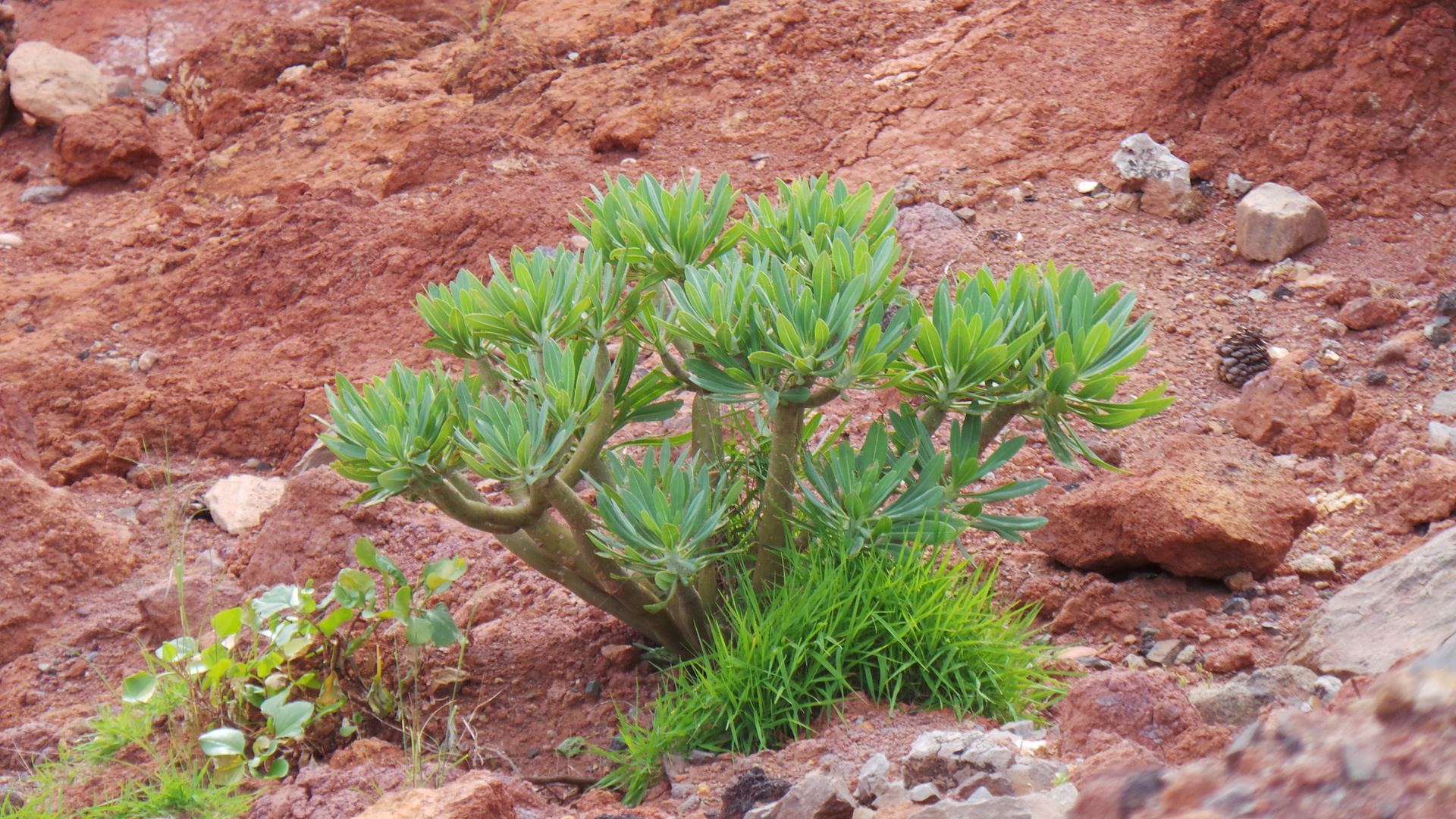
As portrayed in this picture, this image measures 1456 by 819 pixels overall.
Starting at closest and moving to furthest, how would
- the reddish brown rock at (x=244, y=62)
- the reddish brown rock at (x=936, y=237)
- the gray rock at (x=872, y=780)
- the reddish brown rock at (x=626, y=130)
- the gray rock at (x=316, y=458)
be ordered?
1. the gray rock at (x=872, y=780)
2. the gray rock at (x=316, y=458)
3. the reddish brown rock at (x=936, y=237)
4. the reddish brown rock at (x=626, y=130)
5. the reddish brown rock at (x=244, y=62)

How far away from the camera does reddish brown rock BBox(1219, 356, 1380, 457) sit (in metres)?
3.10

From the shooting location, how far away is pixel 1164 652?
7.95 ft

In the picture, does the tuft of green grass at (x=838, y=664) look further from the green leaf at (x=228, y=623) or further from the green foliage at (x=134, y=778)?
the green leaf at (x=228, y=623)

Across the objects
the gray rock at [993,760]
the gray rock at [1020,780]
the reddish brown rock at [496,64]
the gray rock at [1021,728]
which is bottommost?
the gray rock at [1021,728]

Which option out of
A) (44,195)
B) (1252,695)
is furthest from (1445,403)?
(44,195)

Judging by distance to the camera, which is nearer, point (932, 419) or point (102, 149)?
point (932, 419)

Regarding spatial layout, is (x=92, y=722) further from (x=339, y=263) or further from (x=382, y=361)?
(x=339, y=263)

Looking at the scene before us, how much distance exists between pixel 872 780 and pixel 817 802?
177 mm

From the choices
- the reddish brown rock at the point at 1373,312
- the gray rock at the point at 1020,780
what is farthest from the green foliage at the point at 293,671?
the reddish brown rock at the point at 1373,312

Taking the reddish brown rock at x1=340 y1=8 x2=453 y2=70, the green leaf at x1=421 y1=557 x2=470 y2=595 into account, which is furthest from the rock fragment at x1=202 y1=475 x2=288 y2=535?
the reddish brown rock at x1=340 y1=8 x2=453 y2=70

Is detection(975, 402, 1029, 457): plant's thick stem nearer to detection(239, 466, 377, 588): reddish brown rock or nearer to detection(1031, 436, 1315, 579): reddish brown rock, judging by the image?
detection(1031, 436, 1315, 579): reddish brown rock

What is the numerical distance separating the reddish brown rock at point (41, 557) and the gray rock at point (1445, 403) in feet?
13.2

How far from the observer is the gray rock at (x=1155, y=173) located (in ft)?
13.7

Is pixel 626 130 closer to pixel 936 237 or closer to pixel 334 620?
pixel 936 237
